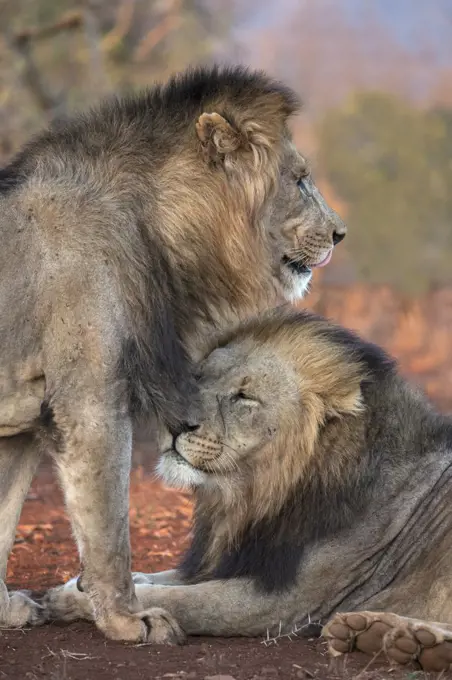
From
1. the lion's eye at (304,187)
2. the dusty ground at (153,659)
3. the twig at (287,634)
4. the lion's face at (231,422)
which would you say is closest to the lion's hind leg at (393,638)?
the dusty ground at (153,659)

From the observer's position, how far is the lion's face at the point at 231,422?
4469mm

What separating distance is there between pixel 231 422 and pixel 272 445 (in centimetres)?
16

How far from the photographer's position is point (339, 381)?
454cm

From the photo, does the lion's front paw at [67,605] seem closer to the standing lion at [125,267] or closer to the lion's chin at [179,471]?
the standing lion at [125,267]

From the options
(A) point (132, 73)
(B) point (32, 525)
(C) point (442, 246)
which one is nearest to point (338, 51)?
(C) point (442, 246)

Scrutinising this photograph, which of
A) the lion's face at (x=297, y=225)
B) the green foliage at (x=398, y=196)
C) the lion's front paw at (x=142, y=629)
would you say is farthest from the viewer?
the green foliage at (x=398, y=196)

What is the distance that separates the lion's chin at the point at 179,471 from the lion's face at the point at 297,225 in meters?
0.73

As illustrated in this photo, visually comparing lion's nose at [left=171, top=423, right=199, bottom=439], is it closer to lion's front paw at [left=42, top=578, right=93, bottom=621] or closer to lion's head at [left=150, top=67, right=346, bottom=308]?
lion's head at [left=150, top=67, right=346, bottom=308]

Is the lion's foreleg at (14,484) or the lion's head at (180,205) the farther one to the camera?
the lion's foreleg at (14,484)

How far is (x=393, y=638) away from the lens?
388 cm

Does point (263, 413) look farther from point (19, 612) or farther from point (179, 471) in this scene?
point (19, 612)

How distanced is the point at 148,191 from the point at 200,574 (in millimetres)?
1313

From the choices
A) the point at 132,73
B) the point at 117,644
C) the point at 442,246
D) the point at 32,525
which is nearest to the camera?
the point at 117,644

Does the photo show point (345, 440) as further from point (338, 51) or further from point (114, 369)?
point (338, 51)
